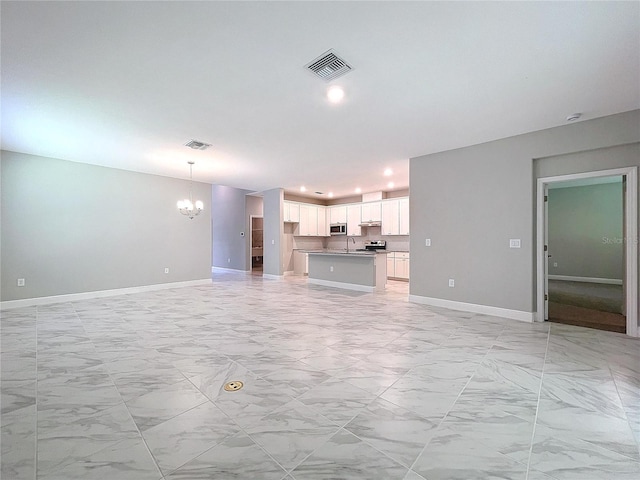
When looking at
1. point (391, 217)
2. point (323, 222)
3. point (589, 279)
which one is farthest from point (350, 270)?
point (589, 279)

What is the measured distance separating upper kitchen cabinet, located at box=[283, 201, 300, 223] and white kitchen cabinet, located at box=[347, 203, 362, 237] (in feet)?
5.76

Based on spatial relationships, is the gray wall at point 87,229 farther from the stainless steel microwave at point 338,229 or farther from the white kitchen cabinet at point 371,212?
the white kitchen cabinet at point 371,212

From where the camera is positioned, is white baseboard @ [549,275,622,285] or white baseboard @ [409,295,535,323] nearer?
white baseboard @ [409,295,535,323]

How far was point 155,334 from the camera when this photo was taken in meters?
3.55

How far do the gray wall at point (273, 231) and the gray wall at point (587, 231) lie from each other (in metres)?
8.29

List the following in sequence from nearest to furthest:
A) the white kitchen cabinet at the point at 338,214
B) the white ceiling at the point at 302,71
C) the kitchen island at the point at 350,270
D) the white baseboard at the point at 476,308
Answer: the white ceiling at the point at 302,71
the white baseboard at the point at 476,308
the kitchen island at the point at 350,270
the white kitchen cabinet at the point at 338,214

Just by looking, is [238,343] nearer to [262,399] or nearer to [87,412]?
[262,399]

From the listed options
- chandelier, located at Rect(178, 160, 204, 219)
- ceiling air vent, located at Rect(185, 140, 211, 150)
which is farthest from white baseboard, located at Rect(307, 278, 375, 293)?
ceiling air vent, located at Rect(185, 140, 211, 150)

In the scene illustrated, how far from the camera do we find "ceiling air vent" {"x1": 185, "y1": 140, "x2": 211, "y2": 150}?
4449 mm

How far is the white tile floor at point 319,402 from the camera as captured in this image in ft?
4.85

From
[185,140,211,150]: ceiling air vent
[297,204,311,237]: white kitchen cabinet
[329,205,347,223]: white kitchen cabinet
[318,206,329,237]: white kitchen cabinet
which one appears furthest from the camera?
[318,206,329,237]: white kitchen cabinet

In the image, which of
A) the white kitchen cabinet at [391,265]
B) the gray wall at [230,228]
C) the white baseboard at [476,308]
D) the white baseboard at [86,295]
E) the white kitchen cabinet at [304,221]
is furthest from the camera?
the gray wall at [230,228]

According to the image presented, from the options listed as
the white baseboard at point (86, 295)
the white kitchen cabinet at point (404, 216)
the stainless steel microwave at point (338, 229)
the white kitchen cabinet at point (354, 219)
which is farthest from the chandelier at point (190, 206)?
the white kitchen cabinet at point (404, 216)

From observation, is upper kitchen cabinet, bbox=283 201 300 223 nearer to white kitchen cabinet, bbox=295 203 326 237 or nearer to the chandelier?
white kitchen cabinet, bbox=295 203 326 237
